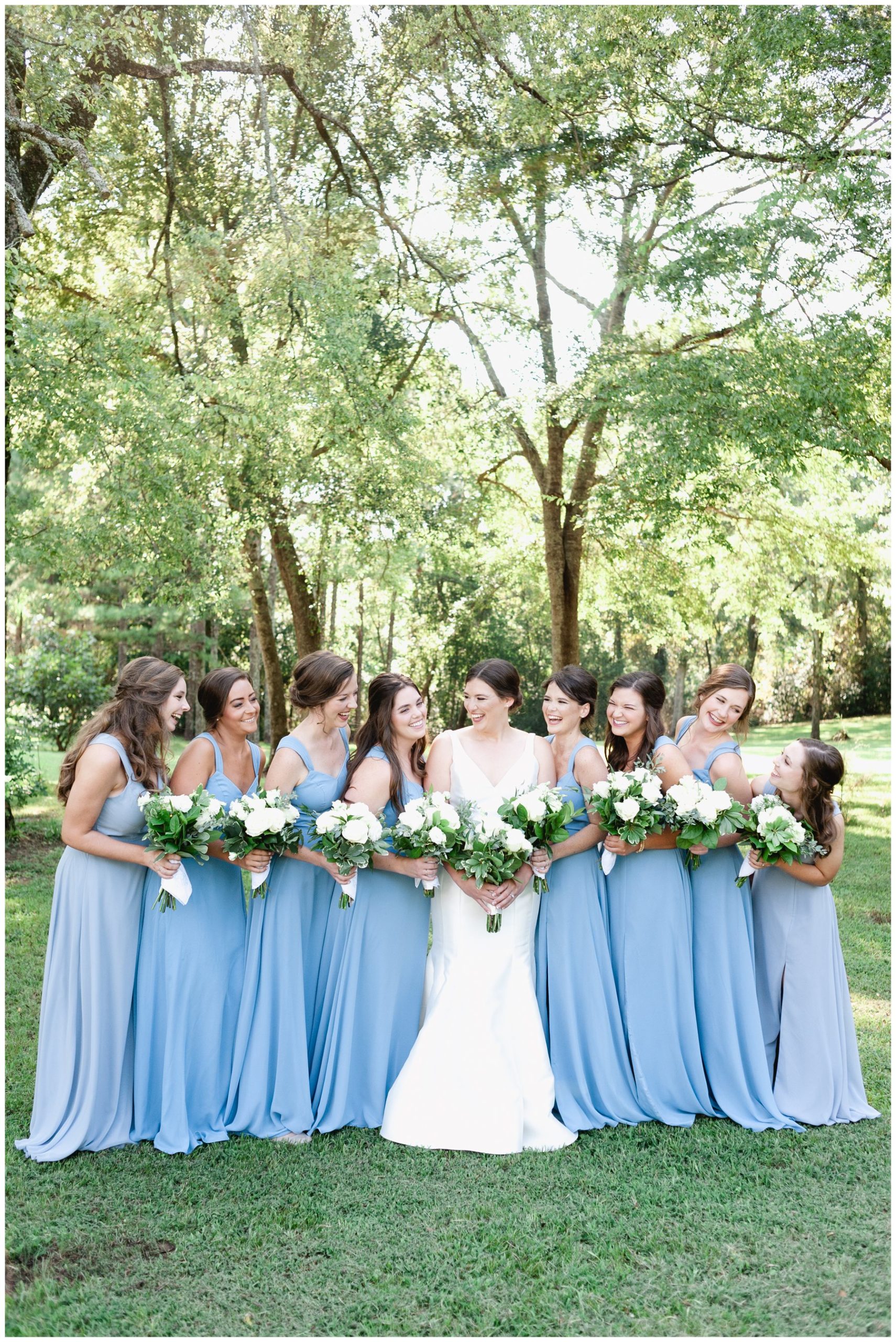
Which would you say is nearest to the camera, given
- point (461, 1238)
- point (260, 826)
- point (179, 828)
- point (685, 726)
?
point (461, 1238)

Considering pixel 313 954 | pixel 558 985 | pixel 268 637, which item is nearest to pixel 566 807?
pixel 558 985

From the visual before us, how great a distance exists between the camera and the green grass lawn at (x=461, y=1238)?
13.0 ft

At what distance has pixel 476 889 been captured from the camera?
17.8 ft

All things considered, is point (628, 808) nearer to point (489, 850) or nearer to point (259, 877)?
point (489, 850)

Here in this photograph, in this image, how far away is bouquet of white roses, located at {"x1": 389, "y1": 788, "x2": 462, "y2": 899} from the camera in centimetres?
518

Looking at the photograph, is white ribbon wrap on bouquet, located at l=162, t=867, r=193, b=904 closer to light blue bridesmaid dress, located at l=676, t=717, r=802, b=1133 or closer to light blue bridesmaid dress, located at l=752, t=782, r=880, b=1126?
light blue bridesmaid dress, located at l=676, t=717, r=802, b=1133

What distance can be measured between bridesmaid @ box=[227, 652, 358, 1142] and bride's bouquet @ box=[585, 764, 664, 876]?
139 cm

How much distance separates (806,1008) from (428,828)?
2.32m

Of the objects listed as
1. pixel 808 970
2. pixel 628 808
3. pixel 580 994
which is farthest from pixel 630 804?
pixel 808 970

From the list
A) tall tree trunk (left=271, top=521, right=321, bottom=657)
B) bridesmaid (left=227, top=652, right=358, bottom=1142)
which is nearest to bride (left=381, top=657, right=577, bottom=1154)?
bridesmaid (left=227, top=652, right=358, bottom=1142)

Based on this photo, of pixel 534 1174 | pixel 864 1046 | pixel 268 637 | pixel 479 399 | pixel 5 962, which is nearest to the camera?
pixel 534 1174

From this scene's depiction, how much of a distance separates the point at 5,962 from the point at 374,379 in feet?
26.3

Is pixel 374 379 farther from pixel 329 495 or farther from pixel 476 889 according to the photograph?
pixel 476 889

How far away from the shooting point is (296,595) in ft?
54.7
